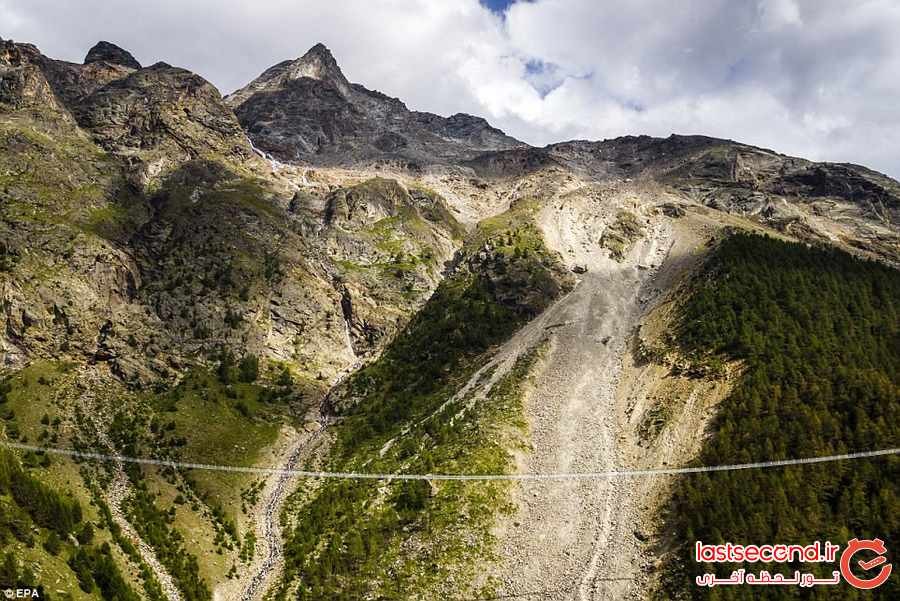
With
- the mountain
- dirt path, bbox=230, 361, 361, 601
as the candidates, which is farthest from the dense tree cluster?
dirt path, bbox=230, 361, 361, 601


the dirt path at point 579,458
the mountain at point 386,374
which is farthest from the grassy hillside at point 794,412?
the dirt path at point 579,458

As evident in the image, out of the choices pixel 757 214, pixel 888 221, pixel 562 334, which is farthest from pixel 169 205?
pixel 888 221

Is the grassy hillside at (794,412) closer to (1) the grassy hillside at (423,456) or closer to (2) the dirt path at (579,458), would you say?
(2) the dirt path at (579,458)

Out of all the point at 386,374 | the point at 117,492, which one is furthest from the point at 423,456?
the point at 117,492

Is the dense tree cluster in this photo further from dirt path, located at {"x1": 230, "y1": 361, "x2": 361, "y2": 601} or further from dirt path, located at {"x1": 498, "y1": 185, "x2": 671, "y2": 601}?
dirt path, located at {"x1": 498, "y1": 185, "x2": 671, "y2": 601}

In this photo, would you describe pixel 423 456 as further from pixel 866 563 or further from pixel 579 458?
pixel 866 563
